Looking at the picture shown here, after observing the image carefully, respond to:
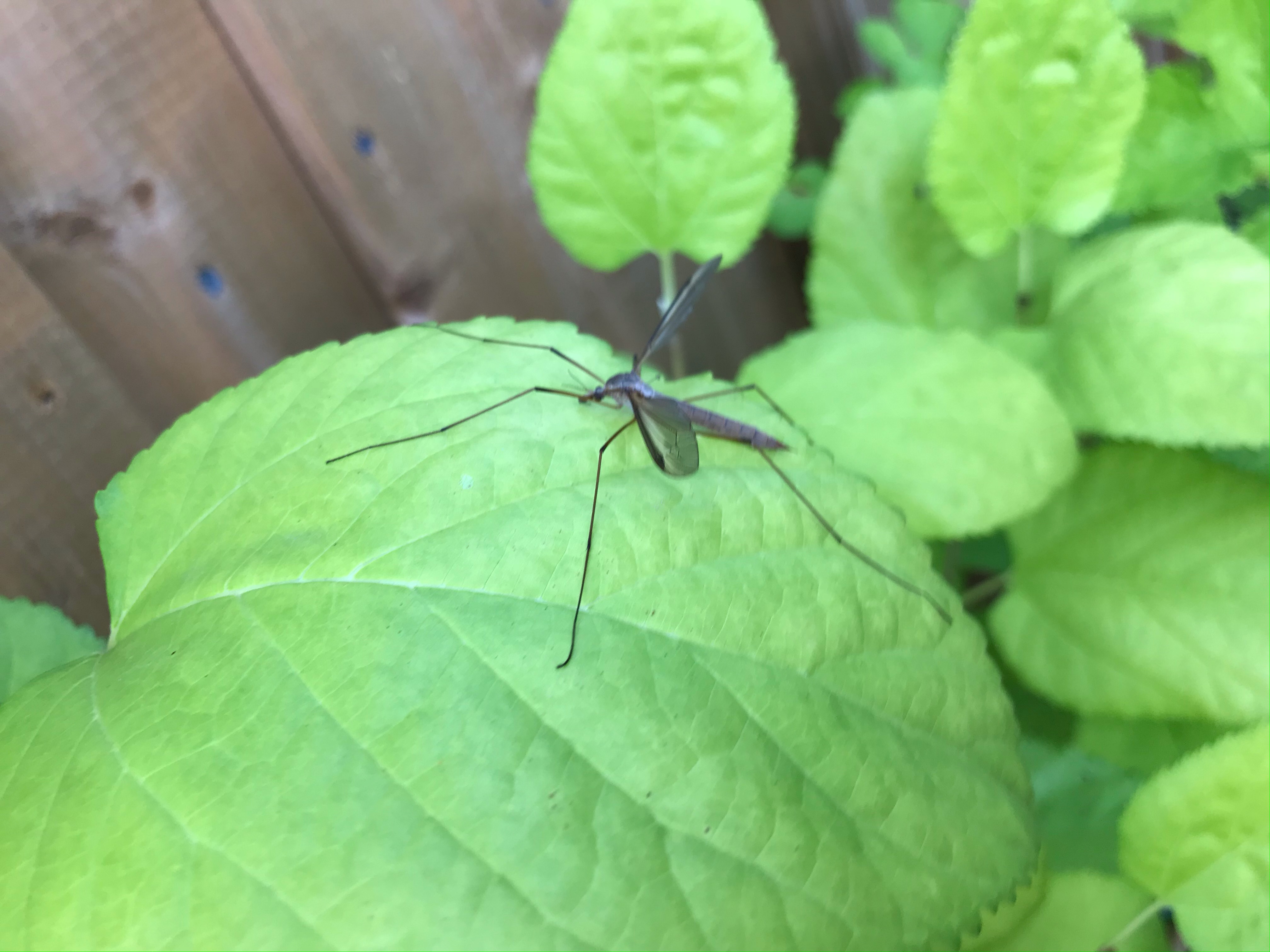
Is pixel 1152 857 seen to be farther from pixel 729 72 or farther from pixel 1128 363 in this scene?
pixel 729 72

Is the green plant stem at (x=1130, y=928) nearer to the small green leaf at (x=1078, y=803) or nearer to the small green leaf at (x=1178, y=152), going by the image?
the small green leaf at (x=1078, y=803)

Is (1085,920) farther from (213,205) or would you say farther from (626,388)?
(213,205)

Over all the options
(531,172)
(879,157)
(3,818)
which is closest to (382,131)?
(531,172)

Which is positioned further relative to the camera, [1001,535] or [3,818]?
[1001,535]

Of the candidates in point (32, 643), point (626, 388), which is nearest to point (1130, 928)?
point (626, 388)

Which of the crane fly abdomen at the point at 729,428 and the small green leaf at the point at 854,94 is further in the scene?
the small green leaf at the point at 854,94

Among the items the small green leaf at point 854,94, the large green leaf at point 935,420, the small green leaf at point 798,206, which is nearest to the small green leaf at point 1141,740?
the large green leaf at point 935,420
